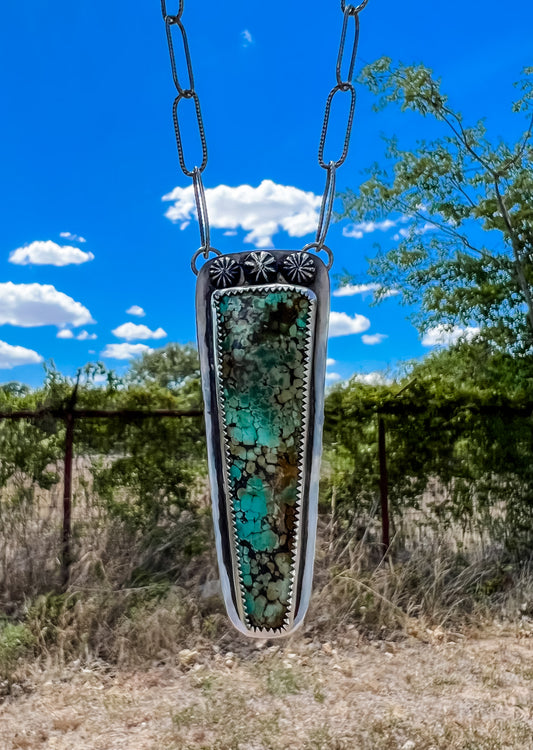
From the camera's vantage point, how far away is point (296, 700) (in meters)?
3.33

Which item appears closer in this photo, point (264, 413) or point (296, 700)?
point (264, 413)

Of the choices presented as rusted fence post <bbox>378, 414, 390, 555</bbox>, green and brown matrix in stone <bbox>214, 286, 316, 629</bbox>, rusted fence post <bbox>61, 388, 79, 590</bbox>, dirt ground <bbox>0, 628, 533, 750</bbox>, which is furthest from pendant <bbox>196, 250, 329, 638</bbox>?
rusted fence post <bbox>378, 414, 390, 555</bbox>

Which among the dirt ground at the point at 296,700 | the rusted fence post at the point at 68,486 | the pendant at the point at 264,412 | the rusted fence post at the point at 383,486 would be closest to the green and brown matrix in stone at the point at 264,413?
the pendant at the point at 264,412

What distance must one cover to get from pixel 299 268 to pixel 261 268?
3.2 inches

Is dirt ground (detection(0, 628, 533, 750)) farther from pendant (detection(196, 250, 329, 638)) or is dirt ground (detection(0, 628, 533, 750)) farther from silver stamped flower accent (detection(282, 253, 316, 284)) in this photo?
silver stamped flower accent (detection(282, 253, 316, 284))

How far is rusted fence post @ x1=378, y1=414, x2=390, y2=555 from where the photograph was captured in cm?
467

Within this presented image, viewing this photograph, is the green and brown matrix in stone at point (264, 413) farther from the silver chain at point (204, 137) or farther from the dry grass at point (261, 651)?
the dry grass at point (261, 651)

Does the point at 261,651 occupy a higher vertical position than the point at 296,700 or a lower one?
higher

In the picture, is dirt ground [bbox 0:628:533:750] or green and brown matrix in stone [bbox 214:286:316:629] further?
dirt ground [bbox 0:628:533:750]

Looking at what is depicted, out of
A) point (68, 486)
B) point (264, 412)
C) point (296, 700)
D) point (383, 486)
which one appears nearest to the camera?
point (264, 412)

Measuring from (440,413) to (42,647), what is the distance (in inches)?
113

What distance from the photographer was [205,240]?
1.62 meters

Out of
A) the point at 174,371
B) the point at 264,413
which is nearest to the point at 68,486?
the point at 174,371

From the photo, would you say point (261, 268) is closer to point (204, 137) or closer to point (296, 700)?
point (204, 137)
